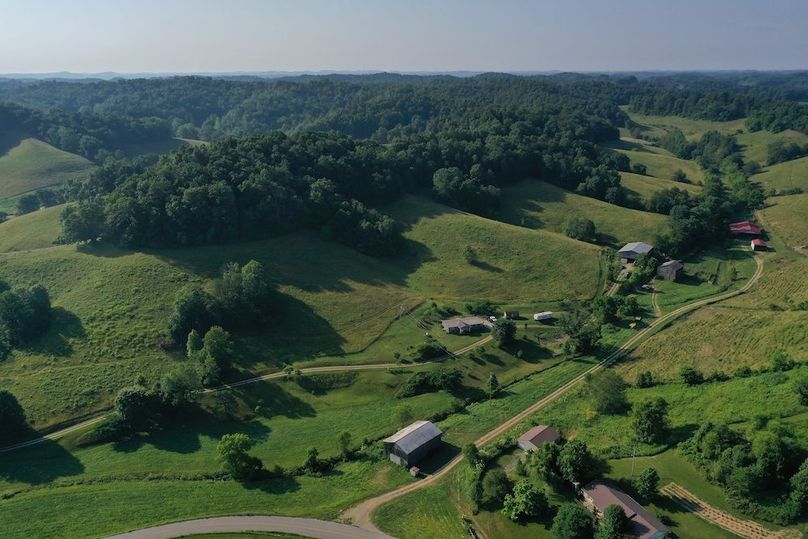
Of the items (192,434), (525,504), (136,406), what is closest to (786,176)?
(525,504)

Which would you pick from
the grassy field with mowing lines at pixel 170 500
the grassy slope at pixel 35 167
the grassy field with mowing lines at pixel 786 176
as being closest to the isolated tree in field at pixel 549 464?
the grassy field with mowing lines at pixel 170 500

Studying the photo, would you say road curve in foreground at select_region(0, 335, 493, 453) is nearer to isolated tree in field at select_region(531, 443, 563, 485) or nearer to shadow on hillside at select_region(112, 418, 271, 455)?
shadow on hillside at select_region(112, 418, 271, 455)

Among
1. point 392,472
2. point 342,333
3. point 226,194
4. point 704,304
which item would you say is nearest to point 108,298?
point 226,194

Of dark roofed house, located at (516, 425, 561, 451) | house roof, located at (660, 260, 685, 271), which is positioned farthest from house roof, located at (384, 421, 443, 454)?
house roof, located at (660, 260, 685, 271)

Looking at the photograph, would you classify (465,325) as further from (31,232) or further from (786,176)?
(786,176)

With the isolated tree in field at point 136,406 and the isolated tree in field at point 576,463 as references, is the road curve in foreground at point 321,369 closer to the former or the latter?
the isolated tree in field at point 136,406

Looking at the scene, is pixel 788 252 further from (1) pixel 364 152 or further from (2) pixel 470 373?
(1) pixel 364 152
